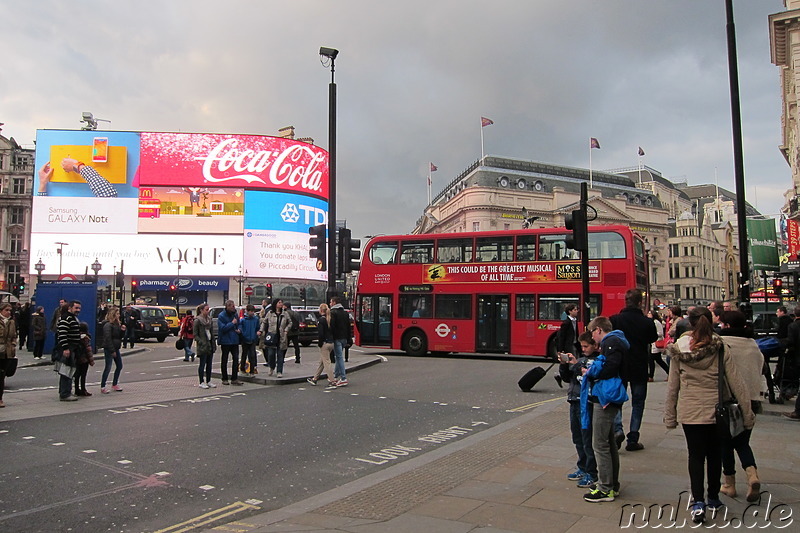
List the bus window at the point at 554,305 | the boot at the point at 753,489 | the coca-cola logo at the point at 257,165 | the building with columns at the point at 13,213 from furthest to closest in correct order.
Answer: the building with columns at the point at 13,213
the coca-cola logo at the point at 257,165
the bus window at the point at 554,305
the boot at the point at 753,489

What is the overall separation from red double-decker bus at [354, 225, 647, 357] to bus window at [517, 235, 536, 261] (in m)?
0.03

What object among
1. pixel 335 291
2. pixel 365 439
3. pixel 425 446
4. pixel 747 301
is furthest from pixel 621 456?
pixel 335 291

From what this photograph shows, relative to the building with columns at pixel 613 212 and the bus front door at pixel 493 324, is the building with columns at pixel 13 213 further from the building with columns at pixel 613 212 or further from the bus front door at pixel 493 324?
the bus front door at pixel 493 324

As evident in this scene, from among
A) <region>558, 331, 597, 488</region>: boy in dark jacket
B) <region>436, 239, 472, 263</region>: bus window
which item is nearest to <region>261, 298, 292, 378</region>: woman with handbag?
<region>436, 239, 472, 263</region>: bus window

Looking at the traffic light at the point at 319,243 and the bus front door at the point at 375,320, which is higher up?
the traffic light at the point at 319,243

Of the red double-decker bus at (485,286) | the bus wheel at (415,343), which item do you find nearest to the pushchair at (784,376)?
the red double-decker bus at (485,286)

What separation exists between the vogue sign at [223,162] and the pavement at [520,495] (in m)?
62.0

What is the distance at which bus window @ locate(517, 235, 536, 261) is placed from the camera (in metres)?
20.3

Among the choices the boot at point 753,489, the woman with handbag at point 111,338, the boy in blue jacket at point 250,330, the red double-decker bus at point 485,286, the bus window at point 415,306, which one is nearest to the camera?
the boot at point 753,489

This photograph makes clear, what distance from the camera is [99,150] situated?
64188 mm

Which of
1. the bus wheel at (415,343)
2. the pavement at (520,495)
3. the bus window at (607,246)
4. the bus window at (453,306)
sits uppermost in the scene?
the bus window at (607,246)

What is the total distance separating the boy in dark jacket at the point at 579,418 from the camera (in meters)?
5.55

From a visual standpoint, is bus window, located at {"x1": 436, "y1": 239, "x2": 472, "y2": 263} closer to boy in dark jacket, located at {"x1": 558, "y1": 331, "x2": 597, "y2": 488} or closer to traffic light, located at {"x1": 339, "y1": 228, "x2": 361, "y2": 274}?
traffic light, located at {"x1": 339, "y1": 228, "x2": 361, "y2": 274}

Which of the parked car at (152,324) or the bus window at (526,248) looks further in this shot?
the parked car at (152,324)
